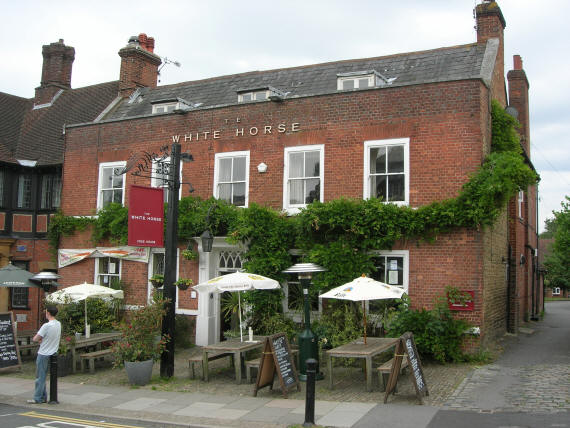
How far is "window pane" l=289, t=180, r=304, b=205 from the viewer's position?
14555 mm

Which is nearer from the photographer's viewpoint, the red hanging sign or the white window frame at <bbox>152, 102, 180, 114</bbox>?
the red hanging sign

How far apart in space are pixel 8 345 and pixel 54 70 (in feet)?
50.6

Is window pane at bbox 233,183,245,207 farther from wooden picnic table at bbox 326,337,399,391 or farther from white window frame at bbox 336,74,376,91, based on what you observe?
wooden picnic table at bbox 326,337,399,391

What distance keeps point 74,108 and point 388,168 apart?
1456 centimetres

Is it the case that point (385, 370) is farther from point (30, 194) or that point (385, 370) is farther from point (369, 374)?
point (30, 194)

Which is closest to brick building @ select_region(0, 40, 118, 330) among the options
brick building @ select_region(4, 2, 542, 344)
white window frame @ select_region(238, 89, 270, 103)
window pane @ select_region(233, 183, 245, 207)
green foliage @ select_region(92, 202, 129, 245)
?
brick building @ select_region(4, 2, 542, 344)

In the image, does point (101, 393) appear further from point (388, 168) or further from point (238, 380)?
point (388, 168)

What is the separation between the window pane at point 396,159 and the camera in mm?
13438

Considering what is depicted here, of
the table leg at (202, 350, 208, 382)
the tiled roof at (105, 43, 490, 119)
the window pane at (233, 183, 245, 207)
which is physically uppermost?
the tiled roof at (105, 43, 490, 119)

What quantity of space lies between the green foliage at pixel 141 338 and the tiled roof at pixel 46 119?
10.5 meters

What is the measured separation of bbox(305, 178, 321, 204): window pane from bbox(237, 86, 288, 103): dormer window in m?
3.36

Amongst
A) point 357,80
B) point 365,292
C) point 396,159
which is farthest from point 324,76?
point 365,292

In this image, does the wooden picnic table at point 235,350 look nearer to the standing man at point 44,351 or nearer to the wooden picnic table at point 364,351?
the wooden picnic table at point 364,351

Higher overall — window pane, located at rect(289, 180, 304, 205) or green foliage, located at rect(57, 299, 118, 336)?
window pane, located at rect(289, 180, 304, 205)
